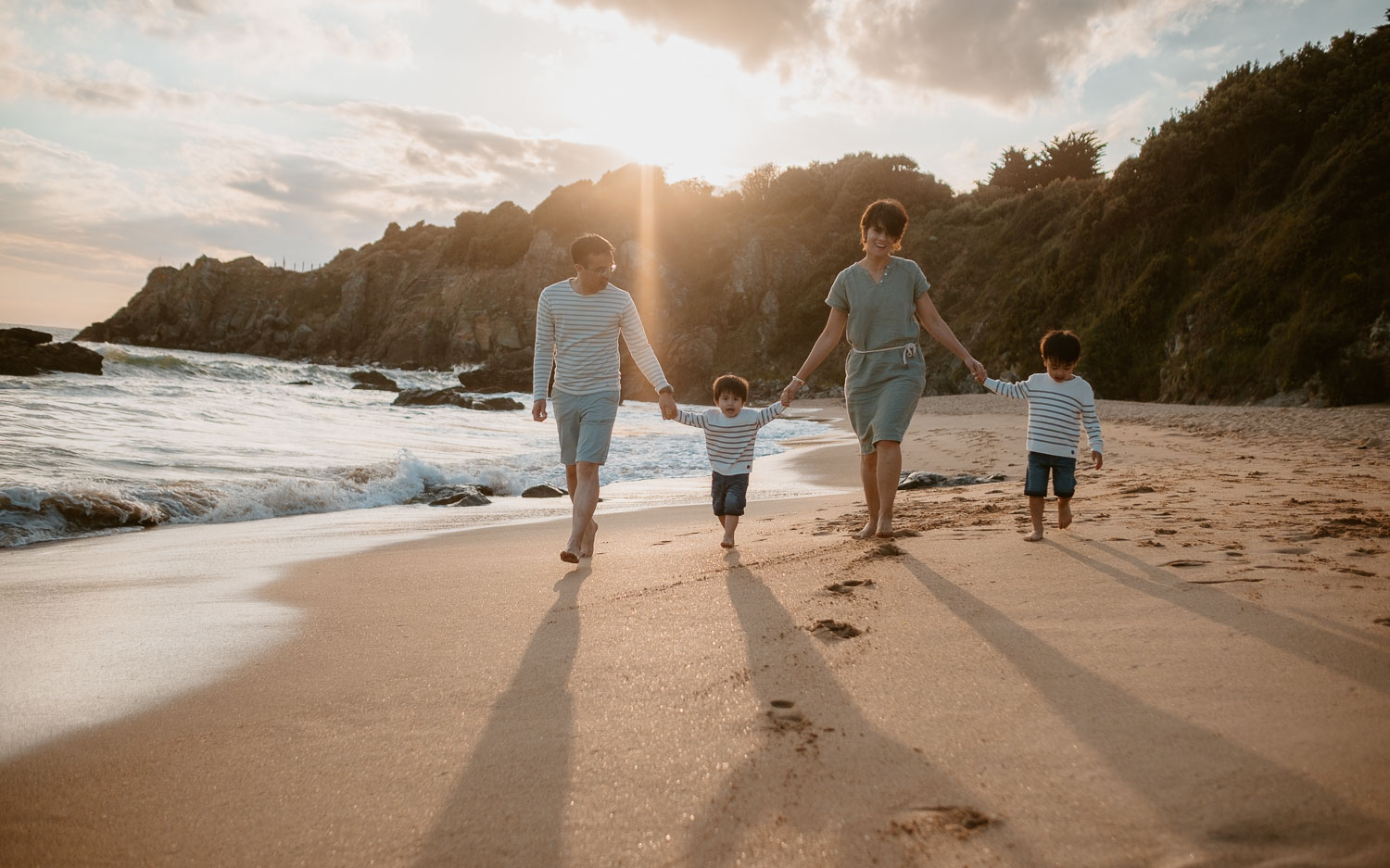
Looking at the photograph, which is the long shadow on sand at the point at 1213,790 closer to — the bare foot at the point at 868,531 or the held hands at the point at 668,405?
the bare foot at the point at 868,531

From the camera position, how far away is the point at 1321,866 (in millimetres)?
1130

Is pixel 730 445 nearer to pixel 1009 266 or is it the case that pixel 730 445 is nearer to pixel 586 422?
A: pixel 586 422

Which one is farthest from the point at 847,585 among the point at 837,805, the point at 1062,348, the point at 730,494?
the point at 1062,348

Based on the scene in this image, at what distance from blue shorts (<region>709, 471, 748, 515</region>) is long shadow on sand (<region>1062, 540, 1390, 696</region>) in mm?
1857

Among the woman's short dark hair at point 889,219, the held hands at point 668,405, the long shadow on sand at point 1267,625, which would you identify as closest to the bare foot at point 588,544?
the held hands at point 668,405

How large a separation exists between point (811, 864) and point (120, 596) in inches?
132

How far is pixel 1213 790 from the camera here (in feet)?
4.43

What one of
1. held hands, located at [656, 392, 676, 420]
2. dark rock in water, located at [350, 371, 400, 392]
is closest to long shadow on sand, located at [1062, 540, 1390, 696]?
held hands, located at [656, 392, 676, 420]

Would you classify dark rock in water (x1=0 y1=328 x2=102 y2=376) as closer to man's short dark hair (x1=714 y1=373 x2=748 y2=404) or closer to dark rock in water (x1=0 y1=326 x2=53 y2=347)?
dark rock in water (x1=0 y1=326 x2=53 y2=347)

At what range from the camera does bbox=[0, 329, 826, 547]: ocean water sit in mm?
5449

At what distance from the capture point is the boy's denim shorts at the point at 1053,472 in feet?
12.8

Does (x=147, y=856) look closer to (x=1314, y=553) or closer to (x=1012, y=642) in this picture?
(x=1012, y=642)

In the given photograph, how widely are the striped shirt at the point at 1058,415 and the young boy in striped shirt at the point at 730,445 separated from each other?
134 centimetres

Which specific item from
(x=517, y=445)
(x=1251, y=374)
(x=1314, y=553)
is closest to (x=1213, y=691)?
(x=1314, y=553)
